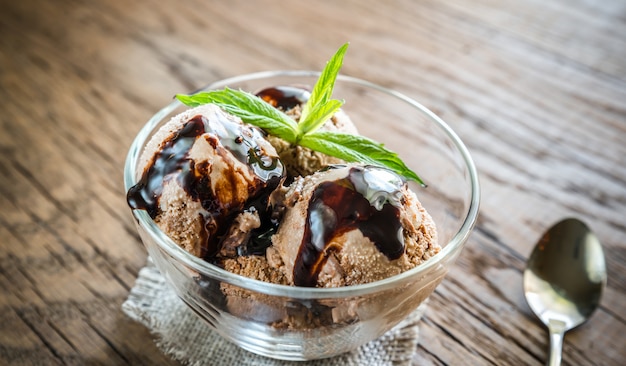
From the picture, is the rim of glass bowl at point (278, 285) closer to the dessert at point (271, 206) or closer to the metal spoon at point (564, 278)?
the dessert at point (271, 206)

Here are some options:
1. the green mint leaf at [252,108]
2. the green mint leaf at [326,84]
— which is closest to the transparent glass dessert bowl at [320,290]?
the green mint leaf at [252,108]

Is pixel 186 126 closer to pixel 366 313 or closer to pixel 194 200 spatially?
pixel 194 200

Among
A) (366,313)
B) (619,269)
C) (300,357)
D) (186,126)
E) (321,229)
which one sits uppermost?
(186,126)

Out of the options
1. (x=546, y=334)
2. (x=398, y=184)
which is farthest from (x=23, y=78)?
(x=546, y=334)

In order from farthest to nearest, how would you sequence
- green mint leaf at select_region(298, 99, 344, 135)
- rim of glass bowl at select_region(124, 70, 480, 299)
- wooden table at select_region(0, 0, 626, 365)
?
wooden table at select_region(0, 0, 626, 365)
green mint leaf at select_region(298, 99, 344, 135)
rim of glass bowl at select_region(124, 70, 480, 299)

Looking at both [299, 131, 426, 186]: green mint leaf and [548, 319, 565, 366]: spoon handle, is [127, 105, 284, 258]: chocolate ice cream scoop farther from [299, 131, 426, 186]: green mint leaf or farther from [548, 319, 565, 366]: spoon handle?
[548, 319, 565, 366]: spoon handle

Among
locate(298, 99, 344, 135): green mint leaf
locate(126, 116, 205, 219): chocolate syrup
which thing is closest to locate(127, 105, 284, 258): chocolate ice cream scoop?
locate(126, 116, 205, 219): chocolate syrup
